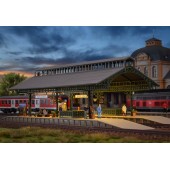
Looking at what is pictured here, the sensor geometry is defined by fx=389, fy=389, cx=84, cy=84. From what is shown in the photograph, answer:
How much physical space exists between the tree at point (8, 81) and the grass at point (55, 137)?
16.1ft

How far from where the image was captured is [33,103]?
51.0 m

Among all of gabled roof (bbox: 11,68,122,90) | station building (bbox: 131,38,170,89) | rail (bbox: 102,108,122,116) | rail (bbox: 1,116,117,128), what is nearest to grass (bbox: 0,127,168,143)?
rail (bbox: 1,116,117,128)

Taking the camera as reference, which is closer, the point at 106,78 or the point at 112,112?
the point at 106,78

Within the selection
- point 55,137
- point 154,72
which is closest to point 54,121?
point 55,137

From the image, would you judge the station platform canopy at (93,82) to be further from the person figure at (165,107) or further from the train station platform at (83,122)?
the person figure at (165,107)

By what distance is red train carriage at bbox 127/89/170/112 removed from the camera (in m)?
→ 45.5

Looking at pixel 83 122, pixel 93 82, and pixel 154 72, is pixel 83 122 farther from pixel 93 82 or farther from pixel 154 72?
pixel 154 72

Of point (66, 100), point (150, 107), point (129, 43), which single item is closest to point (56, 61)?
point (129, 43)

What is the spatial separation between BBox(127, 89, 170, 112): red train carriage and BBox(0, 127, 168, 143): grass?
771 inches

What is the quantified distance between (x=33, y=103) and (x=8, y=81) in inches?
709

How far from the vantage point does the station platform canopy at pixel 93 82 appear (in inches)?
1268

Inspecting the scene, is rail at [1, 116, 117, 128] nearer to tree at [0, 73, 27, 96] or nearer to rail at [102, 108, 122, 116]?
tree at [0, 73, 27, 96]

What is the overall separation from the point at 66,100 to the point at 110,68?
14612 mm

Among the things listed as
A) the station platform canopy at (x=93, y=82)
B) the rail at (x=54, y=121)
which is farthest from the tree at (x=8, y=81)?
the rail at (x=54, y=121)
